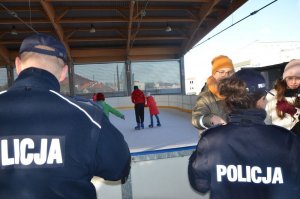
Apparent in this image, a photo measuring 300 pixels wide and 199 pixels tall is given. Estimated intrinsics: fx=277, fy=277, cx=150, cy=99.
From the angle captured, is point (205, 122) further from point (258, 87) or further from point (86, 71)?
point (86, 71)

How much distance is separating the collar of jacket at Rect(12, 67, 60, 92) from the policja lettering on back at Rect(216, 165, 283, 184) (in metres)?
0.77

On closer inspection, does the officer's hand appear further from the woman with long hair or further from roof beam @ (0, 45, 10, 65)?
roof beam @ (0, 45, 10, 65)

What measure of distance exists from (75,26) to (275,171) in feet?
49.2

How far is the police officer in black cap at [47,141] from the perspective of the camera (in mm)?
946

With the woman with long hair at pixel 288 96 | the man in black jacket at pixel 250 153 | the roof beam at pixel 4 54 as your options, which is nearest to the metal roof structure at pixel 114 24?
the roof beam at pixel 4 54

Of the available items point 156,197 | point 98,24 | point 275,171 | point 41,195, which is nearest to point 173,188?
point 156,197

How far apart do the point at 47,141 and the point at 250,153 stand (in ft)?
2.57

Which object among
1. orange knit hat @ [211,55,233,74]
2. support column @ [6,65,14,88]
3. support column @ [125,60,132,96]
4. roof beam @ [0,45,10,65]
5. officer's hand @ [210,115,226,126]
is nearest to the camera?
officer's hand @ [210,115,226,126]

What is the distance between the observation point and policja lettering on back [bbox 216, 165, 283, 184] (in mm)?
1109

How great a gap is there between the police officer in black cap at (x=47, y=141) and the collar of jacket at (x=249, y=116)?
51cm

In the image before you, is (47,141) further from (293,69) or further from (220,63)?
(293,69)

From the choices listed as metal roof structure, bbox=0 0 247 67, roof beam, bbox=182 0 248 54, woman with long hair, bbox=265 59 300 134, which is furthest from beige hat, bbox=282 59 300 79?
roof beam, bbox=182 0 248 54

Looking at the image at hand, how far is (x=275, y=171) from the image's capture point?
1110mm

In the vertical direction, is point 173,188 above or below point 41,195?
below
